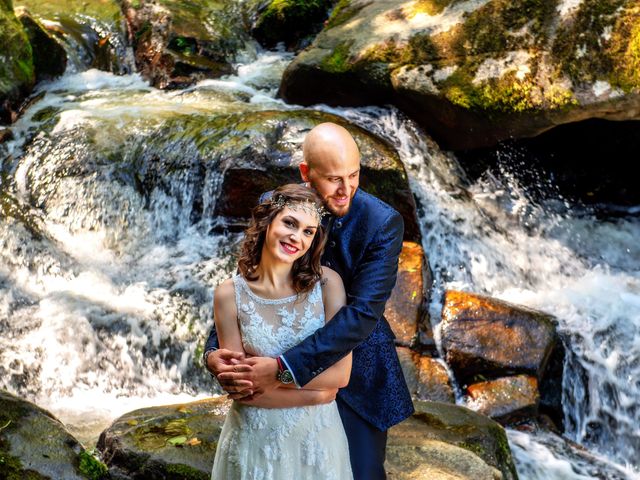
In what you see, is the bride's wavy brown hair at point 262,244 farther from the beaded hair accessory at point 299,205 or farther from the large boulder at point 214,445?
the large boulder at point 214,445

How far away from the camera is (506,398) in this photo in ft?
19.0

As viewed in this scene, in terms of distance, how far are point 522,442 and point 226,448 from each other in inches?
137

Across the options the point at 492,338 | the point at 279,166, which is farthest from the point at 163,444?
the point at 279,166

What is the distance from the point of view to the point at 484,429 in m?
4.52

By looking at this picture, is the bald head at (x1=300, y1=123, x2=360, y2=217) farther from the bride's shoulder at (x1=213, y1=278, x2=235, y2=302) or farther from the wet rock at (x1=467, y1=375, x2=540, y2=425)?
the wet rock at (x1=467, y1=375, x2=540, y2=425)

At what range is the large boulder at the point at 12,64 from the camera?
8.84m

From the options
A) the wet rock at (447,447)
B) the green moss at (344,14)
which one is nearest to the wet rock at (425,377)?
the wet rock at (447,447)

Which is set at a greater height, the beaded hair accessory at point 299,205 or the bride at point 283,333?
the beaded hair accessory at point 299,205

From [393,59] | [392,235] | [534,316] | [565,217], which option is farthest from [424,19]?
[392,235]

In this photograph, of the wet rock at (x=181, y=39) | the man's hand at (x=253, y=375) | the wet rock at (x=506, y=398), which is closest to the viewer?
the man's hand at (x=253, y=375)

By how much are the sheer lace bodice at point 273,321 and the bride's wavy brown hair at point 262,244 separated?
6 cm

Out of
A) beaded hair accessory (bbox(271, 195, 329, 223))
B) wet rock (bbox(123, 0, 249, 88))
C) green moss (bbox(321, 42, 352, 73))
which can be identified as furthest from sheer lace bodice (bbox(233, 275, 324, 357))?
wet rock (bbox(123, 0, 249, 88))

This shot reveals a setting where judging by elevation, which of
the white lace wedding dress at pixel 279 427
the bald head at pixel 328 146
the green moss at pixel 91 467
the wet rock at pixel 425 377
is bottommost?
the wet rock at pixel 425 377

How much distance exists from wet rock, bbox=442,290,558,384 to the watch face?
385 cm
